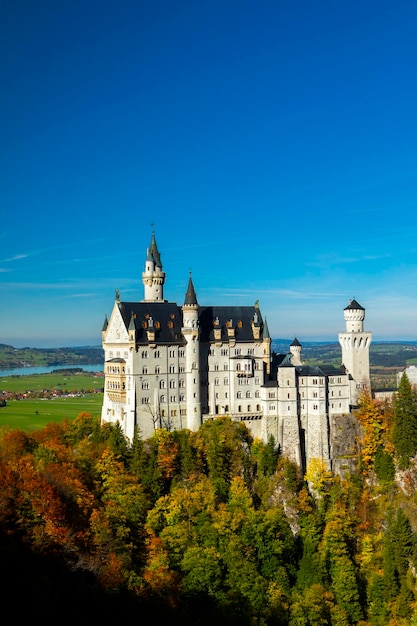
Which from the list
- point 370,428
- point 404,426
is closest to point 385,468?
point 370,428

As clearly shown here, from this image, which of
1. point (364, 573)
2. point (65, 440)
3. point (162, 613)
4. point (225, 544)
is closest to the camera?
point (162, 613)

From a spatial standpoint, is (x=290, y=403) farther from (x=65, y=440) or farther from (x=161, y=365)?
(x=65, y=440)

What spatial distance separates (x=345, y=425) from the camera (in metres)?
85.9

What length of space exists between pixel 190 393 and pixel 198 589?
2650cm

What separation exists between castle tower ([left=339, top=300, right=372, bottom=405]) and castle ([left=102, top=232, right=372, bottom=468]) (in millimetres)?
142

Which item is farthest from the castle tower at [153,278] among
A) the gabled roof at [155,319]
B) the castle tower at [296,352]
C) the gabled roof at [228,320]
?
the castle tower at [296,352]

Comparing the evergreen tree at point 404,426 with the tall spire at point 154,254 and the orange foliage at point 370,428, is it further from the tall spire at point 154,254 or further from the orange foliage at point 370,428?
the tall spire at point 154,254

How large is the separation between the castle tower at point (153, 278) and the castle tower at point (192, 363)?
9.57 m

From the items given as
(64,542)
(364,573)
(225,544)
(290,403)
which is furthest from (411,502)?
(64,542)

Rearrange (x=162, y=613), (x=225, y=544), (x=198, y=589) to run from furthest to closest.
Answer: (x=225, y=544)
(x=198, y=589)
(x=162, y=613)

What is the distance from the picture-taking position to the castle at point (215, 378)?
82.1 meters

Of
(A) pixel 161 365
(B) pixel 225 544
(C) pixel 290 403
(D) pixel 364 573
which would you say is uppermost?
(A) pixel 161 365

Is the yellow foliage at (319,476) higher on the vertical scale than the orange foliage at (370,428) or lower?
lower

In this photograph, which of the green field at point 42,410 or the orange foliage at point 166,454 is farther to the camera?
the green field at point 42,410
